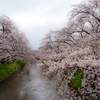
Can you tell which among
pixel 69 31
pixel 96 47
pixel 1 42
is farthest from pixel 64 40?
pixel 1 42

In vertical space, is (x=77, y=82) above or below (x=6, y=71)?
above

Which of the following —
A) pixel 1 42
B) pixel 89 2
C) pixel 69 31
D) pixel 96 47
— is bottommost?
pixel 96 47

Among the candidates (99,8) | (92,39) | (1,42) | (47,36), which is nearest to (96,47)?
(92,39)

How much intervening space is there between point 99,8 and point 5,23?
1102 centimetres

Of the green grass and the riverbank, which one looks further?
the riverbank

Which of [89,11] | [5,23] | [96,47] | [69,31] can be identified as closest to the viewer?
[96,47]

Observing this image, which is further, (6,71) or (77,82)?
(6,71)

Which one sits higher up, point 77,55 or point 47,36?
point 47,36

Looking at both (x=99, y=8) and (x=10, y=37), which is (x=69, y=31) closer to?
(x=99, y=8)

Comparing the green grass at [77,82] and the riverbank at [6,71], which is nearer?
the green grass at [77,82]

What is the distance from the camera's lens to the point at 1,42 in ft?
26.3

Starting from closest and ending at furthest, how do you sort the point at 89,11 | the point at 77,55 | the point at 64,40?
the point at 77,55, the point at 89,11, the point at 64,40

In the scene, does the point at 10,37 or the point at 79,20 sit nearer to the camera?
the point at 10,37

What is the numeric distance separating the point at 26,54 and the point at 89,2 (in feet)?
30.0
